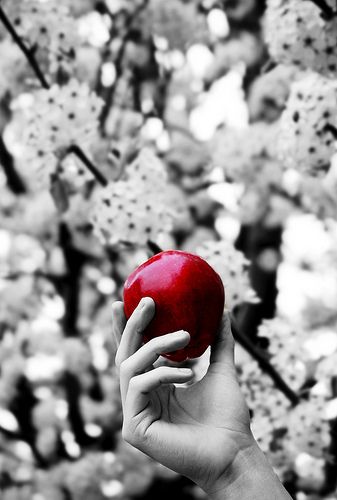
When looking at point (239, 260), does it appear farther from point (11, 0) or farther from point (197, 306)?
point (11, 0)

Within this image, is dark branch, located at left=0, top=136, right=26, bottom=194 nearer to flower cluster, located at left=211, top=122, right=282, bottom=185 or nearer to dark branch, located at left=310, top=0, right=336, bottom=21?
flower cluster, located at left=211, top=122, right=282, bottom=185

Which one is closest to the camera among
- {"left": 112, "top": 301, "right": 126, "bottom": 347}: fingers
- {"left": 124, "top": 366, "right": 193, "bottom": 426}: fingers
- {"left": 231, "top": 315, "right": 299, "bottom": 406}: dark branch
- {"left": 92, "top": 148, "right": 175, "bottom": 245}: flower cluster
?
{"left": 124, "top": 366, "right": 193, "bottom": 426}: fingers

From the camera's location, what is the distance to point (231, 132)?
15.6 feet

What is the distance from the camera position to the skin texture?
49.2 inches

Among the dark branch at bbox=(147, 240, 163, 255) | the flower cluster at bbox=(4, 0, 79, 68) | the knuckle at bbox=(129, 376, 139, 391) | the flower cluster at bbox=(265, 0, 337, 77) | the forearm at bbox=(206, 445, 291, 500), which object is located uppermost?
the flower cluster at bbox=(4, 0, 79, 68)

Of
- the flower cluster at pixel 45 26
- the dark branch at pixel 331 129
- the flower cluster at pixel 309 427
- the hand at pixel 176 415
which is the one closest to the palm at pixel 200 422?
the hand at pixel 176 415

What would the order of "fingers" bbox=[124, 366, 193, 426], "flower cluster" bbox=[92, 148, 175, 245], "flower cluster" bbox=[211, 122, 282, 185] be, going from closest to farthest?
"fingers" bbox=[124, 366, 193, 426] < "flower cluster" bbox=[92, 148, 175, 245] < "flower cluster" bbox=[211, 122, 282, 185]

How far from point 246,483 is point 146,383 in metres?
0.31

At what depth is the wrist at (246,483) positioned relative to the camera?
1305 mm

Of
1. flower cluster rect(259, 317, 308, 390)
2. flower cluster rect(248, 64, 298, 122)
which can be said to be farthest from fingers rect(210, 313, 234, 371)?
flower cluster rect(248, 64, 298, 122)

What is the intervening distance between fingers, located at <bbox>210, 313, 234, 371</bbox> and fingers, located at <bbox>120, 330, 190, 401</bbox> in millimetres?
295

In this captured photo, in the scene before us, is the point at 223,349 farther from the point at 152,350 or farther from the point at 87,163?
the point at 87,163

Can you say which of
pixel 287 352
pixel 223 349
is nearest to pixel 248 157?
pixel 287 352

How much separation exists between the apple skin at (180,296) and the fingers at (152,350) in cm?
24
